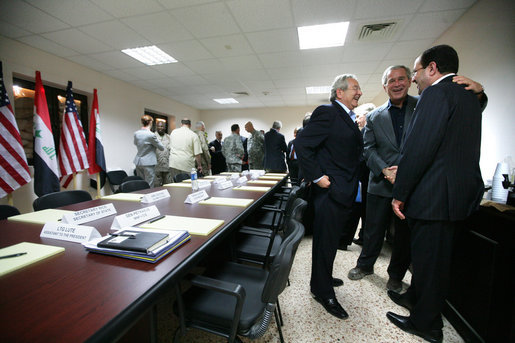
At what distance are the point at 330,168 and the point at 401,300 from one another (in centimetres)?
117

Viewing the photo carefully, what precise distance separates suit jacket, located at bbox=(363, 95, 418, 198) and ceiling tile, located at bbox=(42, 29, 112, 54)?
13.8 feet

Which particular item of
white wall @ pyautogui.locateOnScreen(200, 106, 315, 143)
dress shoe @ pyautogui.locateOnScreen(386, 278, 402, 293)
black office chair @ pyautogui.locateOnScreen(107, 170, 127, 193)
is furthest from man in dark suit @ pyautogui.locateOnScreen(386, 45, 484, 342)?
white wall @ pyautogui.locateOnScreen(200, 106, 315, 143)

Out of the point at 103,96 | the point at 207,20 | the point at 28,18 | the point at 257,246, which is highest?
the point at 207,20

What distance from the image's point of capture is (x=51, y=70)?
147 inches

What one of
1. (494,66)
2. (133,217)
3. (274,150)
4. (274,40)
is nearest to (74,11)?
(274,40)

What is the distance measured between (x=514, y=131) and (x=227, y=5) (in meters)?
3.24

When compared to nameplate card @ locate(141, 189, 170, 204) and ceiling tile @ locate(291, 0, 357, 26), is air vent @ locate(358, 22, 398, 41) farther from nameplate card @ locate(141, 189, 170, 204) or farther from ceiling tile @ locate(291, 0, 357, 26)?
nameplate card @ locate(141, 189, 170, 204)

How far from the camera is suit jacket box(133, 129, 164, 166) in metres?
3.94

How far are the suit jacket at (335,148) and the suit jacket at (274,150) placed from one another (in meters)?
2.62

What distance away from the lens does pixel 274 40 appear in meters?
3.27

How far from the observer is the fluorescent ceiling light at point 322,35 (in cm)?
293

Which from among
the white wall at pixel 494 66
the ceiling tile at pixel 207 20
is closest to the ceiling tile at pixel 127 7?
the ceiling tile at pixel 207 20

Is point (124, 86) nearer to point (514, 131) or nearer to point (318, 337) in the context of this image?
point (318, 337)

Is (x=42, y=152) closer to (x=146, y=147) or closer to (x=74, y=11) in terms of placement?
(x=146, y=147)
